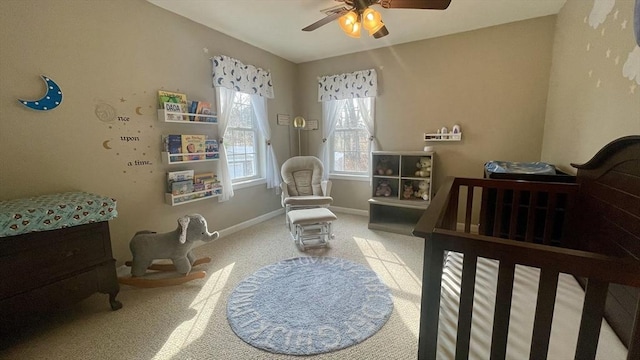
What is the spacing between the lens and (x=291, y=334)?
162 centimetres

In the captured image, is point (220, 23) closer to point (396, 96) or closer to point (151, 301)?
point (396, 96)

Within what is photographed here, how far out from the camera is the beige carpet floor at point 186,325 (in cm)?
150

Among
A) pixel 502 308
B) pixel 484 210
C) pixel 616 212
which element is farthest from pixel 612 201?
pixel 502 308

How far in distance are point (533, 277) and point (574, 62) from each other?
194 centimetres

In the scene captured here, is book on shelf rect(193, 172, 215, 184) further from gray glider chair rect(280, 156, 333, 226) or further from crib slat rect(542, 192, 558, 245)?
crib slat rect(542, 192, 558, 245)

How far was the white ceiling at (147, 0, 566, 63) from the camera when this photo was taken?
8.09 feet

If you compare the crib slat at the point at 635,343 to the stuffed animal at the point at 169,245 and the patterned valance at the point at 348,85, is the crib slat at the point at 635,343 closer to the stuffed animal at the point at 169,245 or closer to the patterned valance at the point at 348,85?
the stuffed animal at the point at 169,245

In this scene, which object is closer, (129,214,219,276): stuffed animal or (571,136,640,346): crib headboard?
(571,136,640,346): crib headboard

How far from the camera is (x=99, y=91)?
84.0 inches

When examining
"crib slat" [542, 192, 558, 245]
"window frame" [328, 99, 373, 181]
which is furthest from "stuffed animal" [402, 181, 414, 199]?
"crib slat" [542, 192, 558, 245]

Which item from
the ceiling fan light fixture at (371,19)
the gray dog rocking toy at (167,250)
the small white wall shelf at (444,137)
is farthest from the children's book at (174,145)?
the small white wall shelf at (444,137)

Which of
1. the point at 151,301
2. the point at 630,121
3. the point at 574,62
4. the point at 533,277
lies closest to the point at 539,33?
the point at 574,62

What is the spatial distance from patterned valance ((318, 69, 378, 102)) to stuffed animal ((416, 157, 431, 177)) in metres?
1.14

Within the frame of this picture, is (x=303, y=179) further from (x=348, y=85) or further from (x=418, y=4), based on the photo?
(x=418, y=4)
